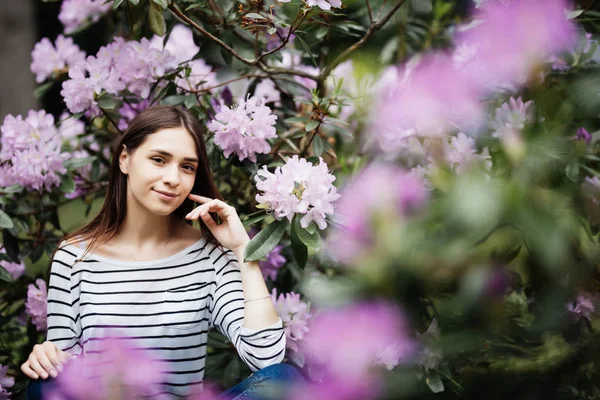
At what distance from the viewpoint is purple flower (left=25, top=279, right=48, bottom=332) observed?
1.90 meters

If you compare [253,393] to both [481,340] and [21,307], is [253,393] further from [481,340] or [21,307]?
[21,307]

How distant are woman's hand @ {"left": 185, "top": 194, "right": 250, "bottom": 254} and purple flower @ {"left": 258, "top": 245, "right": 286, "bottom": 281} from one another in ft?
1.53

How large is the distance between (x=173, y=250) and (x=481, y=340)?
1009mm

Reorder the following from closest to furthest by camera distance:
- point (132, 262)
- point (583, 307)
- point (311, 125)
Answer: point (583, 307), point (132, 262), point (311, 125)

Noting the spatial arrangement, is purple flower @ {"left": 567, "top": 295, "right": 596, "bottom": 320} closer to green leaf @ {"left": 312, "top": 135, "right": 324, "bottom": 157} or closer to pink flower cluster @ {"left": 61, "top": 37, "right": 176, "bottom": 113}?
green leaf @ {"left": 312, "top": 135, "right": 324, "bottom": 157}

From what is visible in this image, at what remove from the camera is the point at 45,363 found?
1.29 m

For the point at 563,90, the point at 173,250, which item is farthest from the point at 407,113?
the point at 173,250

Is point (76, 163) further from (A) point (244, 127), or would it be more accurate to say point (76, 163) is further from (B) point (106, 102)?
(A) point (244, 127)

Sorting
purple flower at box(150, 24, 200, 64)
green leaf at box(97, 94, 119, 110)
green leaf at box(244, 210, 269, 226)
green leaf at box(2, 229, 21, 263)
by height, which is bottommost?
green leaf at box(2, 229, 21, 263)

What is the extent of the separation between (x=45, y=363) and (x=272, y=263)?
0.76m

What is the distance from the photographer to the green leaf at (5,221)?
1.78m

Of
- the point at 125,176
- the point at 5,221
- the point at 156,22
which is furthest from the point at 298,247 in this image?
the point at 5,221

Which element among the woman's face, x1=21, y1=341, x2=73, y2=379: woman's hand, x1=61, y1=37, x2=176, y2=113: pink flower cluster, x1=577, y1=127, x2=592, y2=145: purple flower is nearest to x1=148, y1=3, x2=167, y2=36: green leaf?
x1=61, y1=37, x2=176, y2=113: pink flower cluster

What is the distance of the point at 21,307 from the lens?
85.0 inches
